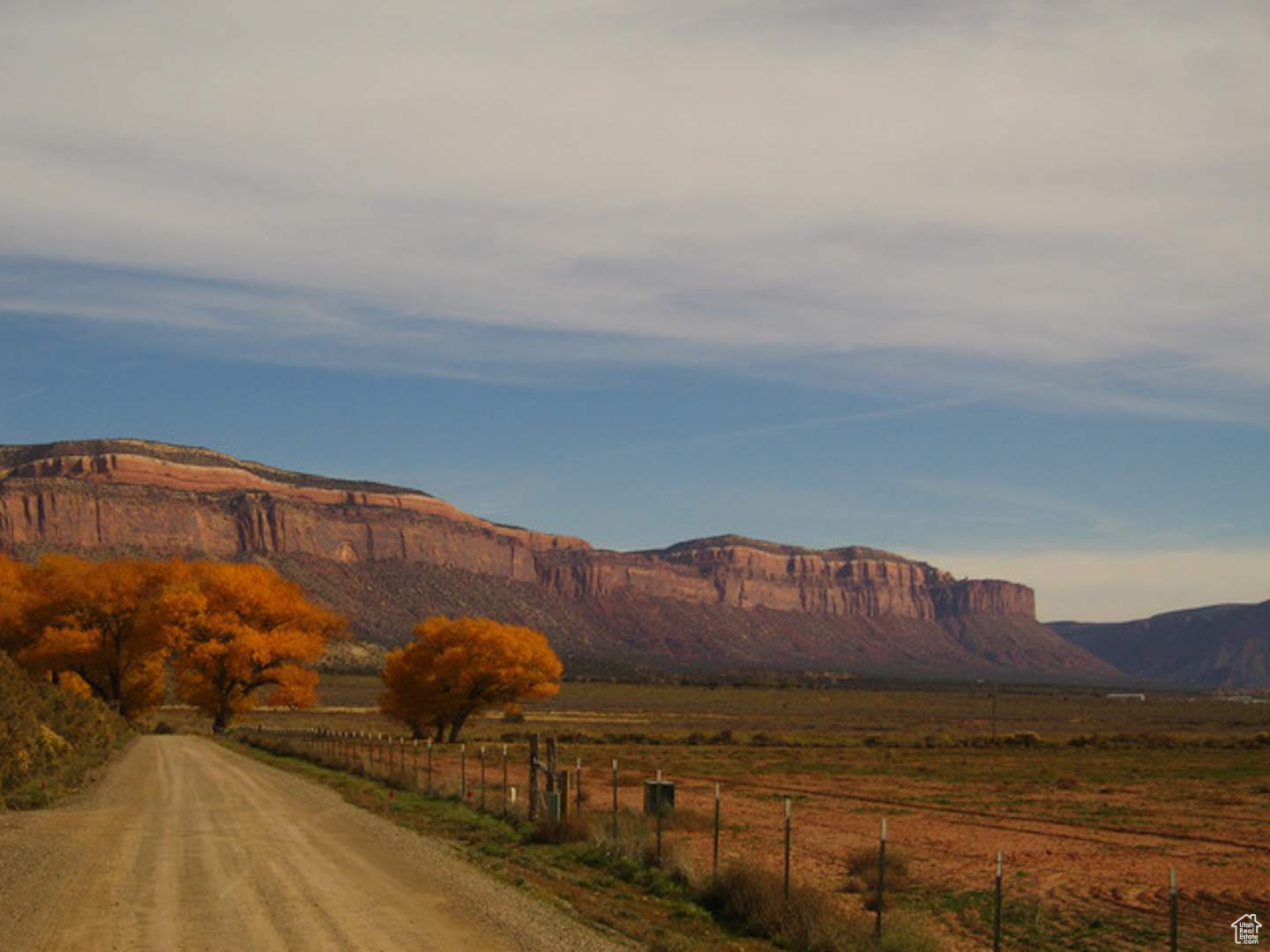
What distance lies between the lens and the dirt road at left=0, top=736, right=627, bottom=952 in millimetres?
15211

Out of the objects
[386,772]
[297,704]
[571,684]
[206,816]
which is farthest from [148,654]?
[571,684]

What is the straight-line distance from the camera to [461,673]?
2697 inches

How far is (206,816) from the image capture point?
27500mm

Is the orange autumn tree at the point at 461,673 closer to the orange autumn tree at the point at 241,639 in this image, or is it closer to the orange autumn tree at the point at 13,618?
the orange autumn tree at the point at 241,639

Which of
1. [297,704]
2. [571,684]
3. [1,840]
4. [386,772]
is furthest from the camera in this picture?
[571,684]

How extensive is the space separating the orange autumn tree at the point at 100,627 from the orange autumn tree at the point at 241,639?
1.52 m

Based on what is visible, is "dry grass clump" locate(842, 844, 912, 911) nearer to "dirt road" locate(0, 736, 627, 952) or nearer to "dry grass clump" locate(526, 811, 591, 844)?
"dry grass clump" locate(526, 811, 591, 844)

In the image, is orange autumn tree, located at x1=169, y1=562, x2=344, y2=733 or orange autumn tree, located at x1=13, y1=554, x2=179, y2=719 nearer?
orange autumn tree, located at x1=13, y1=554, x2=179, y2=719

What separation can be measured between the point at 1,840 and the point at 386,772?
17.1m

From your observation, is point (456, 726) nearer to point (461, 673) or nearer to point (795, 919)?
point (461, 673)

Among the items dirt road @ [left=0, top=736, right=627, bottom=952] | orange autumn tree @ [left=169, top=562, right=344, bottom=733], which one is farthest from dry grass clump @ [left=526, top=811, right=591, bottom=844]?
orange autumn tree @ [left=169, top=562, right=344, bottom=733]

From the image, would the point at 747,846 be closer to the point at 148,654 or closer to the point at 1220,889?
the point at 1220,889

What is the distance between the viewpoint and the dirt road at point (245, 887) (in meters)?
15.2

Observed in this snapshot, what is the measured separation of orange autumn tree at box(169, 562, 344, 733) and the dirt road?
127ft
